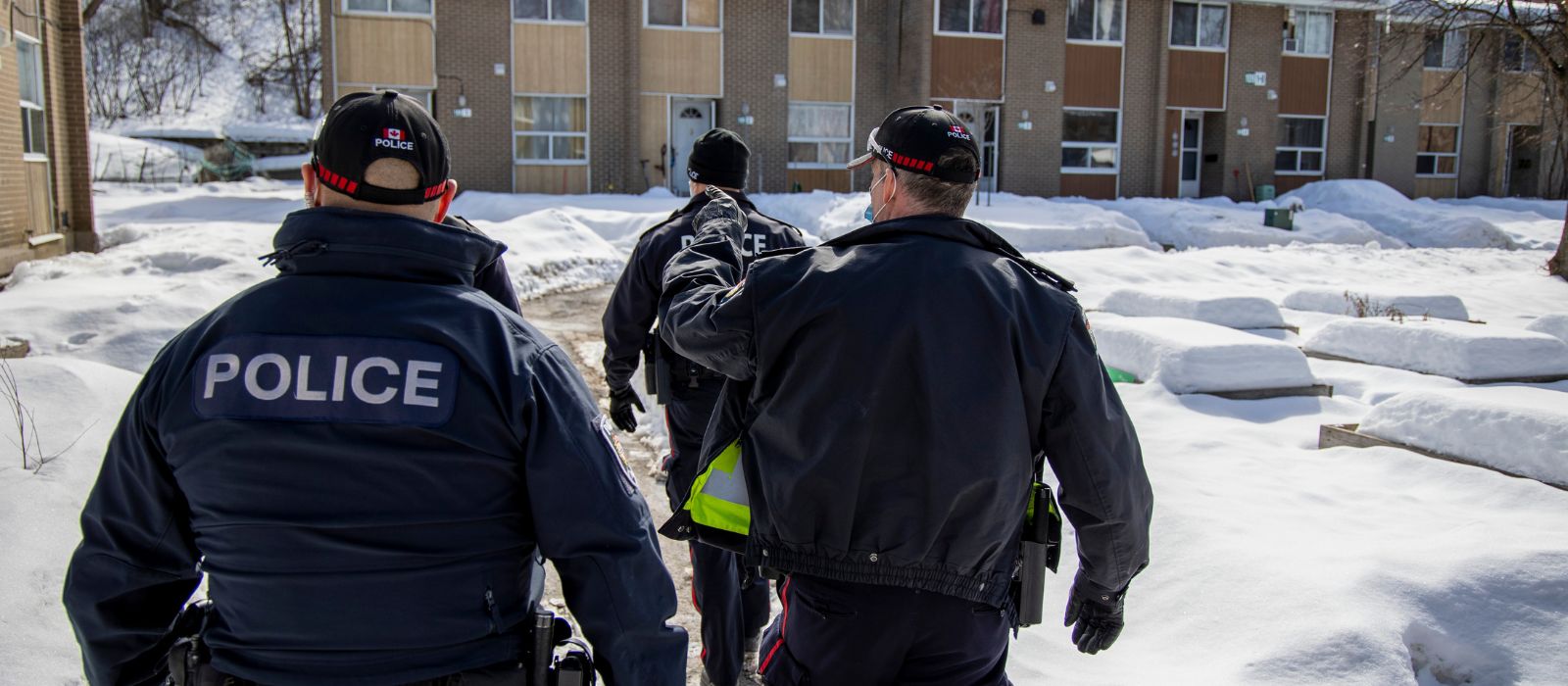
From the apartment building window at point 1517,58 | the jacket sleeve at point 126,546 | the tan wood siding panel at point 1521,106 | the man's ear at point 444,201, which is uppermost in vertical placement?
the apartment building window at point 1517,58

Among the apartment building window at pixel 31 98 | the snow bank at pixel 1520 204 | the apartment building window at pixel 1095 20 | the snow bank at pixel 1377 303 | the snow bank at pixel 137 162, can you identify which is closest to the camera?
the snow bank at pixel 1377 303

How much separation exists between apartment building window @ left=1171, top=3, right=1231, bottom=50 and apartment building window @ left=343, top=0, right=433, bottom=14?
1896 cm

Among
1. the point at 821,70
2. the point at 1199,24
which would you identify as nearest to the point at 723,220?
the point at 821,70

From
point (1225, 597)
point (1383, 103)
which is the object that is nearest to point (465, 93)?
point (1225, 597)

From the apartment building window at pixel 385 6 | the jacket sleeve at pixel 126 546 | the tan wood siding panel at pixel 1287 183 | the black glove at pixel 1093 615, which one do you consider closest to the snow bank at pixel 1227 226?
the tan wood siding panel at pixel 1287 183

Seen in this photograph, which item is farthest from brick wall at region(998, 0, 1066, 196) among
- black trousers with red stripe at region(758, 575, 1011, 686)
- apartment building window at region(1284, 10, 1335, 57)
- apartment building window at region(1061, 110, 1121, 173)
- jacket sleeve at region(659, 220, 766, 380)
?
black trousers with red stripe at region(758, 575, 1011, 686)

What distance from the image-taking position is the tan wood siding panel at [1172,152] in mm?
29812

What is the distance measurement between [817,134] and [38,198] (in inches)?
696

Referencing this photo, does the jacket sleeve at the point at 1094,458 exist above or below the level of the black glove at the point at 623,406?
above

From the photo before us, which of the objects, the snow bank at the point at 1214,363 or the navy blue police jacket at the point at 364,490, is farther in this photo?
the snow bank at the point at 1214,363

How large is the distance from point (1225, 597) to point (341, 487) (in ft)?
12.0

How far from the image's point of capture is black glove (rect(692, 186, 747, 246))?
10.8ft

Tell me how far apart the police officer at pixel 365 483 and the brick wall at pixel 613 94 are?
24.4 meters

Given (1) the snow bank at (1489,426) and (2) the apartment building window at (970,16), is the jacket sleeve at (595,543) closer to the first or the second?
(1) the snow bank at (1489,426)
